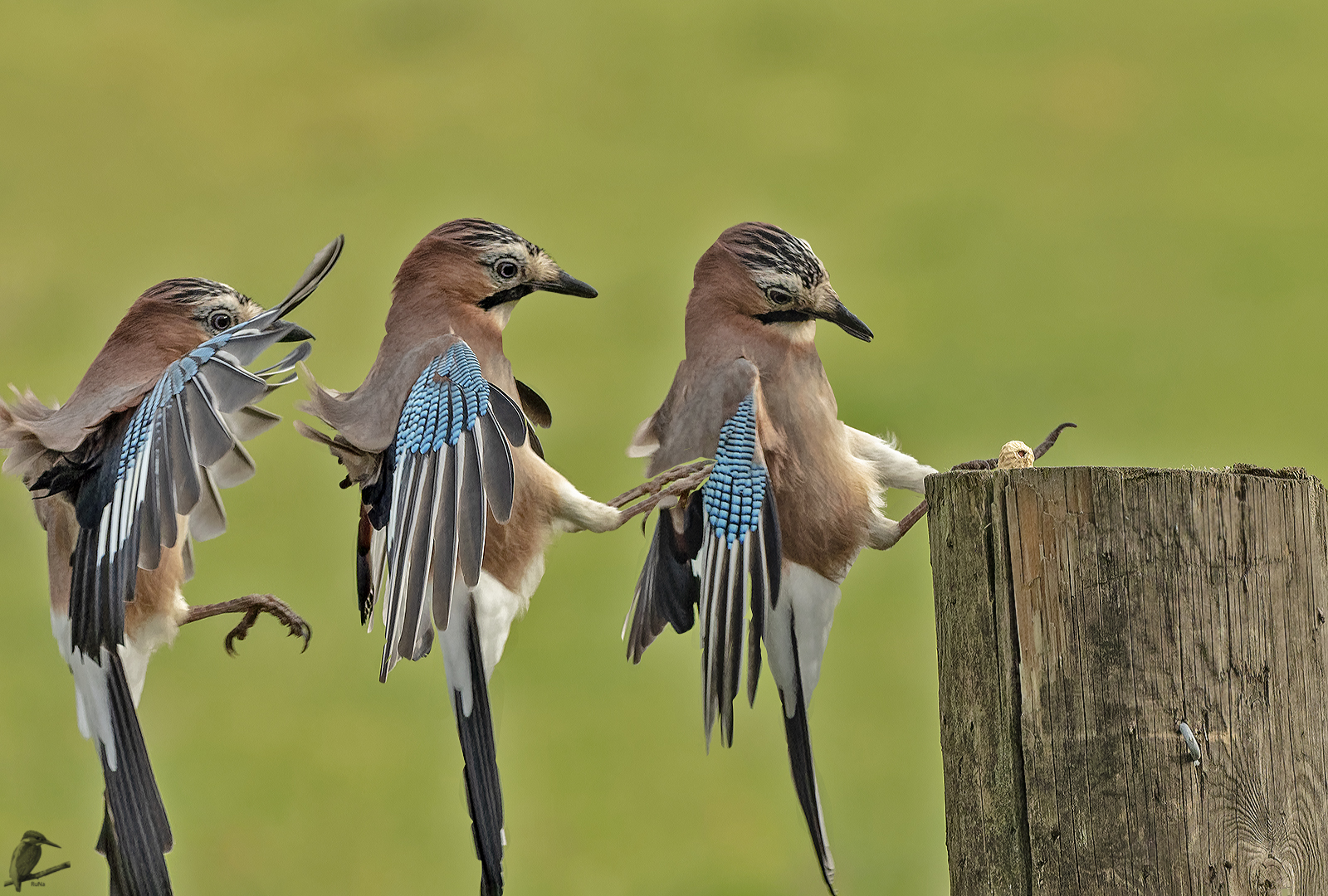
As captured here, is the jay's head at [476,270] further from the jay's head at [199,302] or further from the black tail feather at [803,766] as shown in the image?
the black tail feather at [803,766]

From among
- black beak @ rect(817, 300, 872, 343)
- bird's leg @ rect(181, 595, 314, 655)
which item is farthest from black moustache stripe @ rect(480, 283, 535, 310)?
bird's leg @ rect(181, 595, 314, 655)

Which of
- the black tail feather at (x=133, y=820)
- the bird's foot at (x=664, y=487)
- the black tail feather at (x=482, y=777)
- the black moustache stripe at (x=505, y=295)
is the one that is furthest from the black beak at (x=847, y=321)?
the black tail feather at (x=133, y=820)

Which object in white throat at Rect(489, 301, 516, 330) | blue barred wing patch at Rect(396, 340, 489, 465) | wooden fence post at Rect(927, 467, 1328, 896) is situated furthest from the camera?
white throat at Rect(489, 301, 516, 330)

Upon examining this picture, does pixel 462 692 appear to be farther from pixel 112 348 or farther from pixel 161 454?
pixel 112 348

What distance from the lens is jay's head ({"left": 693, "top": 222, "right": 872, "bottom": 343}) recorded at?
322cm

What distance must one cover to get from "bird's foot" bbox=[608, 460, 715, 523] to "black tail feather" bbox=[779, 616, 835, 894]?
0.48 metres

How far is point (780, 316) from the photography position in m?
3.25

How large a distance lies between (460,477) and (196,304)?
3.23 ft

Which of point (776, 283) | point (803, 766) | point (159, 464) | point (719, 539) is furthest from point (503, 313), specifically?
point (803, 766)

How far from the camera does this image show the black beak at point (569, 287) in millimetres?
3240

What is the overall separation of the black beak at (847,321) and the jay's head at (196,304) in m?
1.59

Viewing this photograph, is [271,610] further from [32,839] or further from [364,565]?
[32,839]

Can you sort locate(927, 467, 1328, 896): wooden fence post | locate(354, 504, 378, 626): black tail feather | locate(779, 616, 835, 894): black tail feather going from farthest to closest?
locate(354, 504, 378, 626): black tail feather < locate(779, 616, 835, 894): black tail feather < locate(927, 467, 1328, 896): wooden fence post

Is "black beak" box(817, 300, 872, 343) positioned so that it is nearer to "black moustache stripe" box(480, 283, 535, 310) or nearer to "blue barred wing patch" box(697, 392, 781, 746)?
"blue barred wing patch" box(697, 392, 781, 746)
